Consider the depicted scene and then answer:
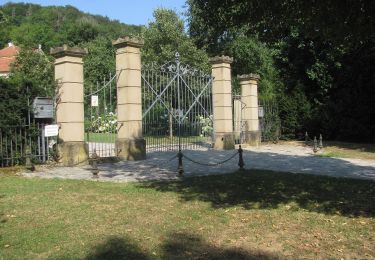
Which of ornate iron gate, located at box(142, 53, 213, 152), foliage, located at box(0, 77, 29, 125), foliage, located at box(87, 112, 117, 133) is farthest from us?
ornate iron gate, located at box(142, 53, 213, 152)

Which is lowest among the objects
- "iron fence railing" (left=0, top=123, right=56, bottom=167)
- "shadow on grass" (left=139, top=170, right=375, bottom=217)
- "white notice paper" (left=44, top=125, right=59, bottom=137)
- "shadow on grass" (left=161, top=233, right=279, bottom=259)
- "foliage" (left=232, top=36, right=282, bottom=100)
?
"shadow on grass" (left=161, top=233, right=279, bottom=259)

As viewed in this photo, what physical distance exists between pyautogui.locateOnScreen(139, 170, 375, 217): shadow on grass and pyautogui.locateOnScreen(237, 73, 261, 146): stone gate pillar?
975cm

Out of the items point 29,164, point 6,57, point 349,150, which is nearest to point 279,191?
point 29,164

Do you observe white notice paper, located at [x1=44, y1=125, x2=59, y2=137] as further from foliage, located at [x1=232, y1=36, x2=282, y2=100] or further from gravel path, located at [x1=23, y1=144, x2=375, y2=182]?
foliage, located at [x1=232, y1=36, x2=282, y2=100]

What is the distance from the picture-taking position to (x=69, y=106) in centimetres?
1290

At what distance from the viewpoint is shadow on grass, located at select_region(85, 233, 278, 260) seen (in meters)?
5.45

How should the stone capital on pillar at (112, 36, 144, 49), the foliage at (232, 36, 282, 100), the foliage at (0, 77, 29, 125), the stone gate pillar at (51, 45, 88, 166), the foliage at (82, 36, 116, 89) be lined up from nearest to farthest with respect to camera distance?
the foliage at (0, 77, 29, 125) → the stone gate pillar at (51, 45, 88, 166) → the stone capital on pillar at (112, 36, 144, 49) → the foliage at (232, 36, 282, 100) → the foliage at (82, 36, 116, 89)

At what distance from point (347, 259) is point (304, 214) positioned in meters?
1.91

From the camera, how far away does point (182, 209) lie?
7688mm

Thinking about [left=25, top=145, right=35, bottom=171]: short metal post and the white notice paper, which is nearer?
[left=25, top=145, right=35, bottom=171]: short metal post

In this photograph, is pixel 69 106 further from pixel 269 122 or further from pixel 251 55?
pixel 251 55

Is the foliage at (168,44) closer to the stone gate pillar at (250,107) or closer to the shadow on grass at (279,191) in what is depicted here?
the stone gate pillar at (250,107)

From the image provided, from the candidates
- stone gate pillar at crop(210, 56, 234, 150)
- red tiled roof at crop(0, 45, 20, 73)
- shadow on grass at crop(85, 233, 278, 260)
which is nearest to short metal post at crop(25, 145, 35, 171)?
shadow on grass at crop(85, 233, 278, 260)

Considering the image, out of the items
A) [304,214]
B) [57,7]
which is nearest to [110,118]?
[304,214]
